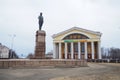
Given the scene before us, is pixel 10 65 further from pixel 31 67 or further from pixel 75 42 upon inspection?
pixel 75 42

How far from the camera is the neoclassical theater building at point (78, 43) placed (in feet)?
201

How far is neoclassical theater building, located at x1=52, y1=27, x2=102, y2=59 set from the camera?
201 feet

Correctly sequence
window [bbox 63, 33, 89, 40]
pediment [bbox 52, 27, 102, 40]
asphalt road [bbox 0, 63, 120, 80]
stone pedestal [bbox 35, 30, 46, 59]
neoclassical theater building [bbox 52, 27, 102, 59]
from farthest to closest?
window [bbox 63, 33, 89, 40]
neoclassical theater building [bbox 52, 27, 102, 59]
pediment [bbox 52, 27, 102, 40]
stone pedestal [bbox 35, 30, 46, 59]
asphalt road [bbox 0, 63, 120, 80]

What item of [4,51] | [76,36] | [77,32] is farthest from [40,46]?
[4,51]

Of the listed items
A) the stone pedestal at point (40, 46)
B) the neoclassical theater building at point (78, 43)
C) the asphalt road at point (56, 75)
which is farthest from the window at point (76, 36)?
the asphalt road at point (56, 75)

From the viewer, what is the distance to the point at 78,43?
6234 centimetres

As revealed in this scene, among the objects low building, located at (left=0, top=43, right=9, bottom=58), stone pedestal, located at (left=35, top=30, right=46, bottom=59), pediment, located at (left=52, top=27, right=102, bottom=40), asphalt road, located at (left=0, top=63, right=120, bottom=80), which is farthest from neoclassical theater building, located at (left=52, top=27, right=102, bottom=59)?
asphalt road, located at (left=0, top=63, right=120, bottom=80)

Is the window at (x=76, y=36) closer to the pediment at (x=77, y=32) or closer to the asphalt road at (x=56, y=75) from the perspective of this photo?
the pediment at (x=77, y=32)

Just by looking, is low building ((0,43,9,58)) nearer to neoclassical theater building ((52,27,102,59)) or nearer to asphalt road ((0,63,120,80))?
neoclassical theater building ((52,27,102,59))

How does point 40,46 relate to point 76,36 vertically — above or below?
below

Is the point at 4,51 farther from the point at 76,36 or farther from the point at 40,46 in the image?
the point at 40,46

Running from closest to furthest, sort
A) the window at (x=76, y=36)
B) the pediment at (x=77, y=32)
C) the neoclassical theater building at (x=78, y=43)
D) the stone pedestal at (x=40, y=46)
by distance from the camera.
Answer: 1. the stone pedestal at (x=40, y=46)
2. the pediment at (x=77, y=32)
3. the neoclassical theater building at (x=78, y=43)
4. the window at (x=76, y=36)

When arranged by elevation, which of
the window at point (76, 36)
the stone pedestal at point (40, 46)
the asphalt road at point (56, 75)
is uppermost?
the window at point (76, 36)

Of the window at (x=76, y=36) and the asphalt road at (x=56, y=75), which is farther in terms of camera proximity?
the window at (x=76, y=36)
